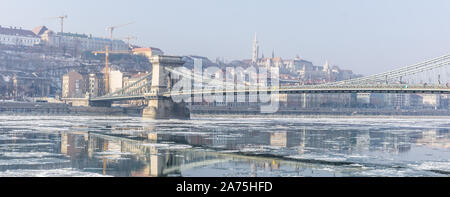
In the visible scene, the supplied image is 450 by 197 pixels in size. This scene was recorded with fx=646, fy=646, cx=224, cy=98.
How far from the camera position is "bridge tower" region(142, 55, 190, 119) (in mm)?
59531

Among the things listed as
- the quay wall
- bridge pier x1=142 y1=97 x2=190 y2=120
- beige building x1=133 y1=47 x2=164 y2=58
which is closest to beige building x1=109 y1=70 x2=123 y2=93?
the quay wall

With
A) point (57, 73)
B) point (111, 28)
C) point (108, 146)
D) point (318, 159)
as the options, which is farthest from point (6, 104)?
point (111, 28)

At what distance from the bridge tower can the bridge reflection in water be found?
26.7 m

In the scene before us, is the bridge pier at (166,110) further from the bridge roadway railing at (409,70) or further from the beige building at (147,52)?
the beige building at (147,52)

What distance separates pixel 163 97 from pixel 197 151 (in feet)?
123

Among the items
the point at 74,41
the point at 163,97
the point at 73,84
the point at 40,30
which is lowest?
the point at 163,97

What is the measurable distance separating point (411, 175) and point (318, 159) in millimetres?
4369

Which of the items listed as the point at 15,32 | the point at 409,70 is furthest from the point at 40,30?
the point at 409,70

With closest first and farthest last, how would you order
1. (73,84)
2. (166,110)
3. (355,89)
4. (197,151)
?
(197,151) < (355,89) < (166,110) < (73,84)

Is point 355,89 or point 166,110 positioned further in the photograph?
point 166,110

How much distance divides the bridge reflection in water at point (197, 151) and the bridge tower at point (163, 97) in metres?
26.7

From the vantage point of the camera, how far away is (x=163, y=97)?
6075 centimetres

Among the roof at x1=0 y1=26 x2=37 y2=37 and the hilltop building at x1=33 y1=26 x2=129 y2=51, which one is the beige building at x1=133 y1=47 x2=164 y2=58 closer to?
the hilltop building at x1=33 y1=26 x2=129 y2=51

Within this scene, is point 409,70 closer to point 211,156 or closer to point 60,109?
point 211,156
